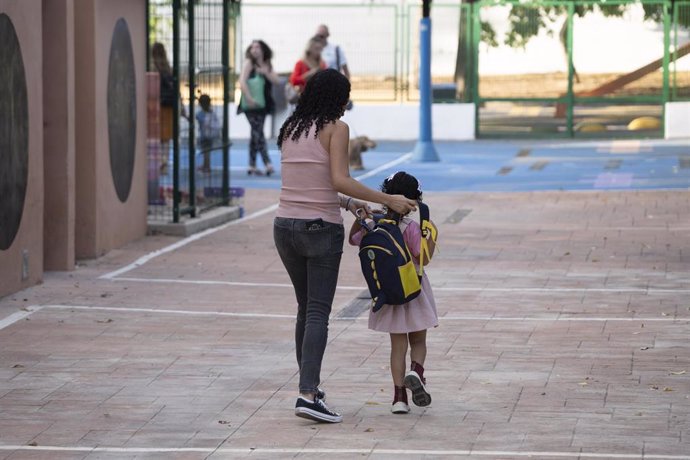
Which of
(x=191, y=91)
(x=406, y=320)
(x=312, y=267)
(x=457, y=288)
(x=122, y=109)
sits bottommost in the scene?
(x=457, y=288)

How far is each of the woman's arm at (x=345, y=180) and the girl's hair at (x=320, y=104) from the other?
7 centimetres

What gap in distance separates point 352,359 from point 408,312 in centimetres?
148

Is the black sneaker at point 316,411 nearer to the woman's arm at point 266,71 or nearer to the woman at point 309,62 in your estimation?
the woman at point 309,62

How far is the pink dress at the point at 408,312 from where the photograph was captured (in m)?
7.61

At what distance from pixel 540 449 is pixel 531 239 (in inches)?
322

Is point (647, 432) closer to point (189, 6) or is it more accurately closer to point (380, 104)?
point (189, 6)

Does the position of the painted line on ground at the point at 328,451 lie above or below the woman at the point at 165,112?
below

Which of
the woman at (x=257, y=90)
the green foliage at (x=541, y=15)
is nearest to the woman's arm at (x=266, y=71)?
the woman at (x=257, y=90)

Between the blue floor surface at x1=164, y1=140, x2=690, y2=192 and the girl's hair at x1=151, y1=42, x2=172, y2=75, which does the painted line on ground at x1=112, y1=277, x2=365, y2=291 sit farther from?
the girl's hair at x1=151, y1=42, x2=172, y2=75

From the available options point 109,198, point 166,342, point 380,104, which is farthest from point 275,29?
point 166,342

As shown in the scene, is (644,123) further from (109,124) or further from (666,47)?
(109,124)

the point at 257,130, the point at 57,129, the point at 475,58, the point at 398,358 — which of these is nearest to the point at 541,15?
the point at 475,58

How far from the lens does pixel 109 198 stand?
13.8m

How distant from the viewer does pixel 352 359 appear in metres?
9.08
